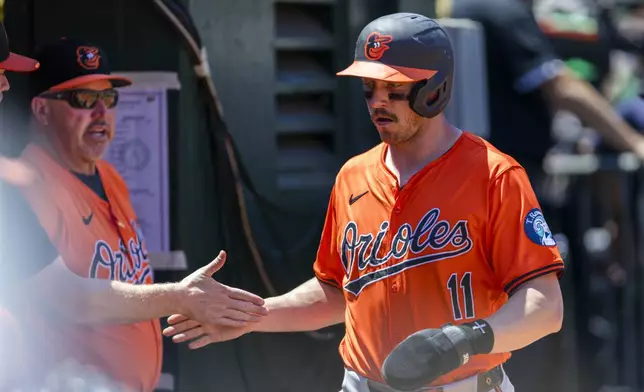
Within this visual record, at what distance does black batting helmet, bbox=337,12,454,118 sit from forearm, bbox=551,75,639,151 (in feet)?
8.30

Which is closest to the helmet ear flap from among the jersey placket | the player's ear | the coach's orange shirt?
the jersey placket

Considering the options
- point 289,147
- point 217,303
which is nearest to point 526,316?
point 217,303

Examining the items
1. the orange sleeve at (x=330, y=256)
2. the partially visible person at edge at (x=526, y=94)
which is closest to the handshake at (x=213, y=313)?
the orange sleeve at (x=330, y=256)

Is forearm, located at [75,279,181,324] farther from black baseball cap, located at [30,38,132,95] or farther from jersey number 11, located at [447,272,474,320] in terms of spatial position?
jersey number 11, located at [447,272,474,320]

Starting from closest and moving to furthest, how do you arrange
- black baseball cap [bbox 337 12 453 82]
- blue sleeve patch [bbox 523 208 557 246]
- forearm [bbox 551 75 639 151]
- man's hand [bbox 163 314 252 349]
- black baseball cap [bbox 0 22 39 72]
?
blue sleeve patch [bbox 523 208 557 246], black baseball cap [bbox 337 12 453 82], man's hand [bbox 163 314 252 349], black baseball cap [bbox 0 22 39 72], forearm [bbox 551 75 639 151]

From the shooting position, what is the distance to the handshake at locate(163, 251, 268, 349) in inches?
162

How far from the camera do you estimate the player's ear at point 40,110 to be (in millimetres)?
4797

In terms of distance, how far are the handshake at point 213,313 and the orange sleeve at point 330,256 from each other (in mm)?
250

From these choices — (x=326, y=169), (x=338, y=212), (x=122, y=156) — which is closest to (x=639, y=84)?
(x=326, y=169)

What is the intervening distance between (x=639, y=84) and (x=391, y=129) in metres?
5.45

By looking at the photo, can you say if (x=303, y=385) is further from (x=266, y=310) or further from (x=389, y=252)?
(x=389, y=252)

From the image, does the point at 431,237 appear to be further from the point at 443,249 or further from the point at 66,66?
the point at 66,66

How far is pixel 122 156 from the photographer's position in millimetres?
5410

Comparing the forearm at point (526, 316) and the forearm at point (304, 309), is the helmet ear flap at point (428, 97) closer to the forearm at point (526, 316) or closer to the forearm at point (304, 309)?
the forearm at point (526, 316)
